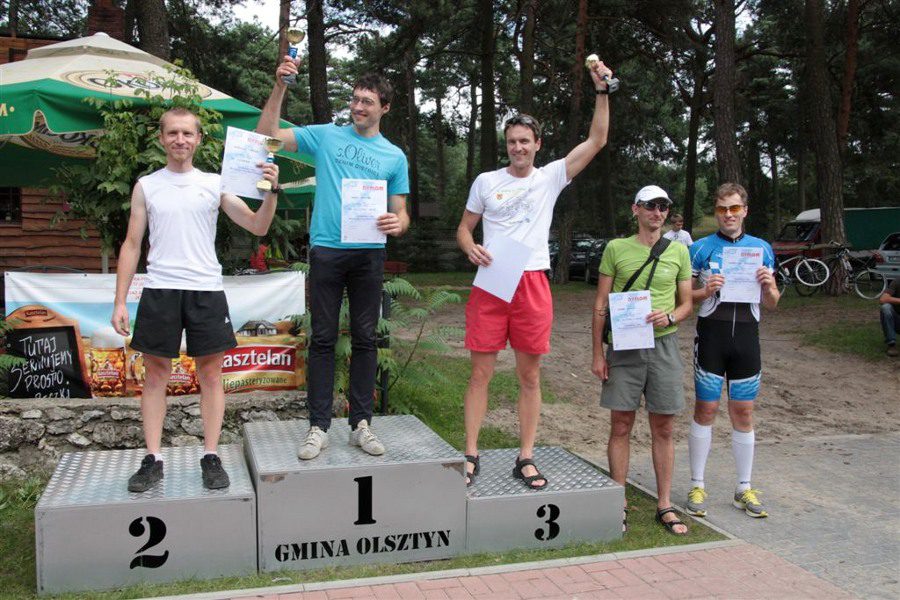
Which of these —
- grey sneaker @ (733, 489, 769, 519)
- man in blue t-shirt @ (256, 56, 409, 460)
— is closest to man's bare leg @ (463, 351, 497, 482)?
man in blue t-shirt @ (256, 56, 409, 460)

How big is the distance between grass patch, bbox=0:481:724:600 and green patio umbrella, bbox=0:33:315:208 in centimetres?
256

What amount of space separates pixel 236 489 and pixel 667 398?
98.4 inches

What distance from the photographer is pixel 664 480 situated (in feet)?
15.7

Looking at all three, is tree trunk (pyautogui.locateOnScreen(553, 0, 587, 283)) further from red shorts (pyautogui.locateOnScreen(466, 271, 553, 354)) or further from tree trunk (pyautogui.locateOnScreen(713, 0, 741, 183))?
red shorts (pyautogui.locateOnScreen(466, 271, 553, 354))

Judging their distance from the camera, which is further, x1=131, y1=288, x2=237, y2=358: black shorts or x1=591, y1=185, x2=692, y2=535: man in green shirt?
x1=591, y1=185, x2=692, y2=535: man in green shirt

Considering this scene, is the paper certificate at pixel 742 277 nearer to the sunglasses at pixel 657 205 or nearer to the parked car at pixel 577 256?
the sunglasses at pixel 657 205

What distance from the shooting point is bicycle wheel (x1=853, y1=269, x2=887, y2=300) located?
55.5ft

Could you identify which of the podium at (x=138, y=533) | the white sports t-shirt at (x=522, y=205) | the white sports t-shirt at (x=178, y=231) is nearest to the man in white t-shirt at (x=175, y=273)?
the white sports t-shirt at (x=178, y=231)

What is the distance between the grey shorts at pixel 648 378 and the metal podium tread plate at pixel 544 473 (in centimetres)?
46

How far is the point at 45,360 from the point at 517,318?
11.5 ft

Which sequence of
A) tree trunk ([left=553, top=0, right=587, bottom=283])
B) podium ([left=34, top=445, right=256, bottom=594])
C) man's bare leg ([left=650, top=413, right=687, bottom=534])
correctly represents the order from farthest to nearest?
tree trunk ([left=553, top=0, right=587, bottom=283]), man's bare leg ([left=650, top=413, right=687, bottom=534]), podium ([left=34, top=445, right=256, bottom=594])

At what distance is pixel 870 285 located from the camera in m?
18.2

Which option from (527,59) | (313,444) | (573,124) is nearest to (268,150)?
(313,444)

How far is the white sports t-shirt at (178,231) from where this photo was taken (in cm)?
392
